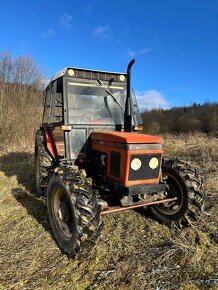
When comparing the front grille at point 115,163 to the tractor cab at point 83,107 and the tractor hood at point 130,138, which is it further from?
the tractor cab at point 83,107

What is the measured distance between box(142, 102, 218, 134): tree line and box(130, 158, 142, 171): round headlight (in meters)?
18.7

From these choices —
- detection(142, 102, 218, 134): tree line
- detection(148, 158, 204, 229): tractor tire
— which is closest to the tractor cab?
detection(148, 158, 204, 229): tractor tire

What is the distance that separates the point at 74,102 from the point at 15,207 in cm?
215

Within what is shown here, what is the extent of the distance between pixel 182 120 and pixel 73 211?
22.9 meters

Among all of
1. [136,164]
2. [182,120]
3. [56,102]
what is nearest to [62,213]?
[136,164]

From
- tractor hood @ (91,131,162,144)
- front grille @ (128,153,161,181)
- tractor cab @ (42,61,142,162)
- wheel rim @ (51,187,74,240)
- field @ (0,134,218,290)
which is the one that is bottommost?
field @ (0,134,218,290)

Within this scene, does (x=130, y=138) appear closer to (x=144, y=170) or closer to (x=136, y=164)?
(x=136, y=164)

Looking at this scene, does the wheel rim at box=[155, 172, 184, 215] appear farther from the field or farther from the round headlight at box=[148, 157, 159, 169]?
the round headlight at box=[148, 157, 159, 169]

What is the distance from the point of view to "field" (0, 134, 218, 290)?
2572mm

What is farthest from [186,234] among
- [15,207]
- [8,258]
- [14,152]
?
[14,152]

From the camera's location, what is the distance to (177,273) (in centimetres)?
264

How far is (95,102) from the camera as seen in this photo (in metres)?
4.38

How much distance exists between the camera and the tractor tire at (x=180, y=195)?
11.7 ft

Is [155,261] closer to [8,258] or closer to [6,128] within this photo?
[8,258]
